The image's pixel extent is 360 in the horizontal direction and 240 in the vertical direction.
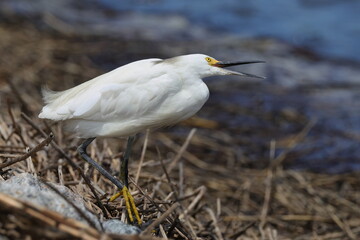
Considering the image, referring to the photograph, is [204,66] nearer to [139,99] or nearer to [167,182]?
[139,99]

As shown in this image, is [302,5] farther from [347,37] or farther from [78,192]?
[78,192]

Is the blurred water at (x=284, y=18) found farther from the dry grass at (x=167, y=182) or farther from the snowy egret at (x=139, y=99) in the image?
the snowy egret at (x=139, y=99)

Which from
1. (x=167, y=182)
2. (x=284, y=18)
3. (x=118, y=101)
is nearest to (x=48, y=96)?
(x=118, y=101)

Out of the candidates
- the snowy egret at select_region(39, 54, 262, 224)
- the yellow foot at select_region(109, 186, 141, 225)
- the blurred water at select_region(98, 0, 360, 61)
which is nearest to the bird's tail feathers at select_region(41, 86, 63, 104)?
the snowy egret at select_region(39, 54, 262, 224)

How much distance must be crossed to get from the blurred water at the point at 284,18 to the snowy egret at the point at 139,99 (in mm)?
7177

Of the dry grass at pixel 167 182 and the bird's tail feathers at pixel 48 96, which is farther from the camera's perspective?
the bird's tail feathers at pixel 48 96

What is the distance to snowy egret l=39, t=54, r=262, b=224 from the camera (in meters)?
2.78

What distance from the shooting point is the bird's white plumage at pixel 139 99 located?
278 centimetres

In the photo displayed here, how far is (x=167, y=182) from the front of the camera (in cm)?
341

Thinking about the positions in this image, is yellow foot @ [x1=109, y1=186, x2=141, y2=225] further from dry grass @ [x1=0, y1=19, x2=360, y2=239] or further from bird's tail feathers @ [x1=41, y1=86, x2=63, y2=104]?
bird's tail feathers @ [x1=41, y1=86, x2=63, y2=104]

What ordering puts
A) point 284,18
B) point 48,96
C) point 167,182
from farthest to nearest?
point 284,18, point 167,182, point 48,96

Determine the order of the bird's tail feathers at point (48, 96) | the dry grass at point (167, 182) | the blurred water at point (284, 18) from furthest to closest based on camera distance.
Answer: the blurred water at point (284, 18)
the bird's tail feathers at point (48, 96)
the dry grass at point (167, 182)

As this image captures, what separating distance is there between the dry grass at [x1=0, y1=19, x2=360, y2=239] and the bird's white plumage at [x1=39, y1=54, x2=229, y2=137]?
200 millimetres

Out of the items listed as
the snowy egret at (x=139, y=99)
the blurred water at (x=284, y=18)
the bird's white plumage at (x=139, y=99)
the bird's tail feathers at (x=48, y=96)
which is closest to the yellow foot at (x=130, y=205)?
the snowy egret at (x=139, y=99)
